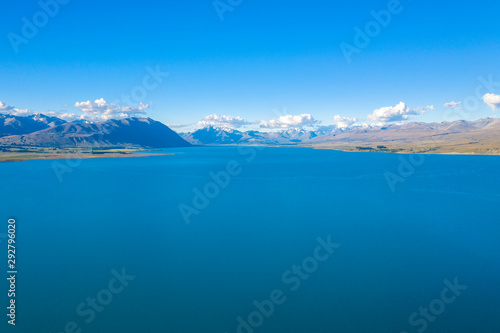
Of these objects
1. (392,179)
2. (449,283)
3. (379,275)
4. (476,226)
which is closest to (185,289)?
(379,275)

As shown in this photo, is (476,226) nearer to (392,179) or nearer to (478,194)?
(478,194)

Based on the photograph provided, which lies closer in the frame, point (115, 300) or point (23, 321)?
point (23, 321)

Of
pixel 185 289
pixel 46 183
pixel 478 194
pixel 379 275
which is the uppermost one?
pixel 46 183

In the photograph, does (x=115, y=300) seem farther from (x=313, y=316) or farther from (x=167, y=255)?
(x=313, y=316)

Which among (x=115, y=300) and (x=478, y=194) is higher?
(x=115, y=300)

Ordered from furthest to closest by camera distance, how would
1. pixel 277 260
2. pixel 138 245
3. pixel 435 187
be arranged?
pixel 435 187
pixel 138 245
pixel 277 260

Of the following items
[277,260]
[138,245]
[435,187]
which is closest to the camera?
[277,260]

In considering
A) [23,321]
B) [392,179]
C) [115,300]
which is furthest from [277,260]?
[392,179]
